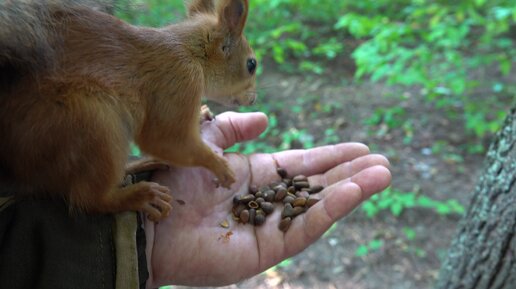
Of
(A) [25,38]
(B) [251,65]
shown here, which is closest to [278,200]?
(B) [251,65]

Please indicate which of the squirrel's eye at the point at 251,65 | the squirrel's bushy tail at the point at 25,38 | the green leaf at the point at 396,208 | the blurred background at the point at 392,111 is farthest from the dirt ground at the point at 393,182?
the squirrel's bushy tail at the point at 25,38

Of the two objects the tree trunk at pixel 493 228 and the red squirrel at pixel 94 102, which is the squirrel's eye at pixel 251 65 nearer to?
the red squirrel at pixel 94 102

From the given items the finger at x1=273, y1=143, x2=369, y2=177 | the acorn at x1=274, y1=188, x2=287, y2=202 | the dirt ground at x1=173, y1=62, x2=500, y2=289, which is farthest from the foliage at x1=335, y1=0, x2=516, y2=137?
the acorn at x1=274, y1=188, x2=287, y2=202

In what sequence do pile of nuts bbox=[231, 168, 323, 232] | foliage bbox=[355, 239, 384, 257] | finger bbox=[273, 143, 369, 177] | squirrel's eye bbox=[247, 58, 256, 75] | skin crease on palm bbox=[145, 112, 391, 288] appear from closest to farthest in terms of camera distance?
skin crease on palm bbox=[145, 112, 391, 288], pile of nuts bbox=[231, 168, 323, 232], finger bbox=[273, 143, 369, 177], squirrel's eye bbox=[247, 58, 256, 75], foliage bbox=[355, 239, 384, 257]

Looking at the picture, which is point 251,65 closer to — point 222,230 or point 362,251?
point 222,230

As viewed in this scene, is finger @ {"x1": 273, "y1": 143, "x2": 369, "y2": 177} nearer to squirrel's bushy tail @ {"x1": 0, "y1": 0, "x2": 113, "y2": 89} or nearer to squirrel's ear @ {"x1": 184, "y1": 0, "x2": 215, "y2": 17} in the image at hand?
squirrel's ear @ {"x1": 184, "y1": 0, "x2": 215, "y2": 17}

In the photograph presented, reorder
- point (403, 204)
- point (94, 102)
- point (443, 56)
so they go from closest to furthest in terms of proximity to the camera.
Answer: point (94, 102), point (403, 204), point (443, 56)

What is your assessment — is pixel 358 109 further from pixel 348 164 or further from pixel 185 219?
pixel 185 219
